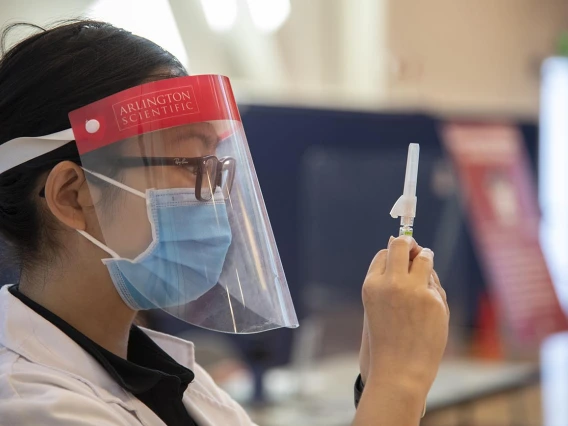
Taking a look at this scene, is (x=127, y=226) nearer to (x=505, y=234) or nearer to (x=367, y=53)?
(x=505, y=234)

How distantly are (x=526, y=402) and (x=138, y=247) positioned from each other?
3.70m

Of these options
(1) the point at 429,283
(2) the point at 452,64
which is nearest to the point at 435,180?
(2) the point at 452,64

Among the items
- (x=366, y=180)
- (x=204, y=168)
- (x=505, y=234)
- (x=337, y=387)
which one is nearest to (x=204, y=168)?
(x=204, y=168)

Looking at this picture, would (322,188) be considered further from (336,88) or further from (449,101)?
(449,101)

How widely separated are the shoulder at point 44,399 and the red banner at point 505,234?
2.82 m

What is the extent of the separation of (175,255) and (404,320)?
1.13 feet

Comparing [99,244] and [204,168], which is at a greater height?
[204,168]

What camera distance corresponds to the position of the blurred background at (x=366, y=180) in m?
2.97

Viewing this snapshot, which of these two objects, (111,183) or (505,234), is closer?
(111,183)

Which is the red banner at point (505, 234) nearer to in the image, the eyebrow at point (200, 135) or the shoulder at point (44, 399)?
the eyebrow at point (200, 135)

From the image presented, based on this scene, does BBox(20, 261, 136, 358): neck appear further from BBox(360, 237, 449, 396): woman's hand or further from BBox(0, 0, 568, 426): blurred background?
BBox(0, 0, 568, 426): blurred background

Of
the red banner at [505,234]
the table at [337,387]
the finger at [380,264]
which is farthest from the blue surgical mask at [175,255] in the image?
the red banner at [505,234]

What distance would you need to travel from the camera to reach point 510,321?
350 cm

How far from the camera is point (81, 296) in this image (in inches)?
43.7
